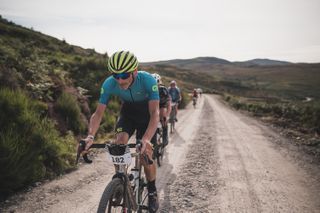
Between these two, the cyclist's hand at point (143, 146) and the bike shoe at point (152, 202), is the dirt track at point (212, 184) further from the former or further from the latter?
the cyclist's hand at point (143, 146)

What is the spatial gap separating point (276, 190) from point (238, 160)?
2155 mm

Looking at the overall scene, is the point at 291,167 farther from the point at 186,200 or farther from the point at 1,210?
the point at 1,210

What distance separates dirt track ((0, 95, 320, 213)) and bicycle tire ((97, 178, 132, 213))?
165 centimetres

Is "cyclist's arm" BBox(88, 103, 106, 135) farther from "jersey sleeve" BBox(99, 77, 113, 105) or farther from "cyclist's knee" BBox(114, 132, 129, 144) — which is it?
"cyclist's knee" BBox(114, 132, 129, 144)

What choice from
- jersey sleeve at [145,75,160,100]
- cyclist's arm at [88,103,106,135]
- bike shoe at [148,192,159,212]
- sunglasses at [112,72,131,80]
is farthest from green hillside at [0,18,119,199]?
jersey sleeve at [145,75,160,100]

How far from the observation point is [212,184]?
18.7ft

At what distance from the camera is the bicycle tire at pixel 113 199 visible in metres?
2.63

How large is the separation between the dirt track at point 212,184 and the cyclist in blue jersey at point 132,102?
1337 millimetres

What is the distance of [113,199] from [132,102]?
1683 millimetres

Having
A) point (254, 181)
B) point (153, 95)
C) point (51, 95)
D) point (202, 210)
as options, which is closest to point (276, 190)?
point (254, 181)

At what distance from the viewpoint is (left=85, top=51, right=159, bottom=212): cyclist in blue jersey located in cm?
328

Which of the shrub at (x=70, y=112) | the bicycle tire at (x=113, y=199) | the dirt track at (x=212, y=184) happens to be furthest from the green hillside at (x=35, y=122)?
the bicycle tire at (x=113, y=199)

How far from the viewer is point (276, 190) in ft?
17.8

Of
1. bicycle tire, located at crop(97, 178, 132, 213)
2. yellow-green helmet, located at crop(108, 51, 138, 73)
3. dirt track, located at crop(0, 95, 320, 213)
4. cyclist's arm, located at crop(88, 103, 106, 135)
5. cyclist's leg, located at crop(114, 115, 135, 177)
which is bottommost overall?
dirt track, located at crop(0, 95, 320, 213)
